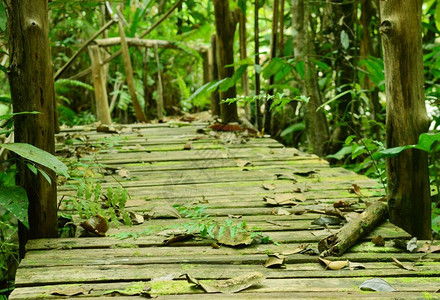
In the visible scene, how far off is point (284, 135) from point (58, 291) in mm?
5463

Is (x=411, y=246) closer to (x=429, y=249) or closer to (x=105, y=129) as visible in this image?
(x=429, y=249)

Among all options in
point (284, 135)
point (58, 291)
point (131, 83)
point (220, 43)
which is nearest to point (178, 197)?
point (58, 291)

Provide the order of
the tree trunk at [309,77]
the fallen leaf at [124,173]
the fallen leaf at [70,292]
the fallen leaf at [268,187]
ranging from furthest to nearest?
the tree trunk at [309,77] → the fallen leaf at [124,173] → the fallen leaf at [268,187] → the fallen leaf at [70,292]

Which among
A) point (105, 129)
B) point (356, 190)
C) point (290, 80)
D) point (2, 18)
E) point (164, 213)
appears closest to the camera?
point (2, 18)

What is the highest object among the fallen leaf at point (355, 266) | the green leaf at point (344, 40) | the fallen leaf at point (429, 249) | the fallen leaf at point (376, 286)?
the green leaf at point (344, 40)

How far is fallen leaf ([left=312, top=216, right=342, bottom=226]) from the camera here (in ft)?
7.74

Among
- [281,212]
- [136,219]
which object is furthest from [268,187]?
[136,219]

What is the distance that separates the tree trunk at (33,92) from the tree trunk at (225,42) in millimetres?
3316

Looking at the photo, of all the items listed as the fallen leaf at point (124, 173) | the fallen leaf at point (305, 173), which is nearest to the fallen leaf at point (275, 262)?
the fallen leaf at point (305, 173)

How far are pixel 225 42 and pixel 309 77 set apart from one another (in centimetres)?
101

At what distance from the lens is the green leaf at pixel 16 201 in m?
1.84

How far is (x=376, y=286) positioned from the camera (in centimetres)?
166

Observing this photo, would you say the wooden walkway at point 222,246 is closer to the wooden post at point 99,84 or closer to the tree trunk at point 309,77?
the tree trunk at point 309,77

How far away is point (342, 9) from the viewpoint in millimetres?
5465
